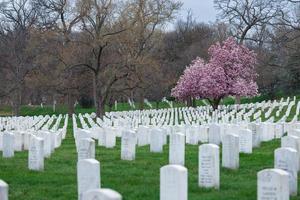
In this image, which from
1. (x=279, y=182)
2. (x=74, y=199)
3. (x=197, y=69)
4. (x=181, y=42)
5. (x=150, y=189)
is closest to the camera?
(x=279, y=182)

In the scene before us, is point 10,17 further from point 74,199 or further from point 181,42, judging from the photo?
point 74,199

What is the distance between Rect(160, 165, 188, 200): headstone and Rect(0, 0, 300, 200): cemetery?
0.02 metres

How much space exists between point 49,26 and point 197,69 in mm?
11293

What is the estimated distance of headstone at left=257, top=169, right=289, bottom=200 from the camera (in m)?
7.21

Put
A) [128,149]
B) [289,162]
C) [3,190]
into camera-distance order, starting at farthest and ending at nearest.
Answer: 1. [128,149]
2. [289,162]
3. [3,190]

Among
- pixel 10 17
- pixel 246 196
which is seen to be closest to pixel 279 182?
pixel 246 196

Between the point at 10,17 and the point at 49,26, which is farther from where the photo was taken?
the point at 10,17

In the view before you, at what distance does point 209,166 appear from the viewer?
9.75 meters

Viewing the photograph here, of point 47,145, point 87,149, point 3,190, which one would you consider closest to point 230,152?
point 87,149

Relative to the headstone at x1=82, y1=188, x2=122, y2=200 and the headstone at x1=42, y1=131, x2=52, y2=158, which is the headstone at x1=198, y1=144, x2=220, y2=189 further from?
the headstone at x1=42, y1=131, x2=52, y2=158

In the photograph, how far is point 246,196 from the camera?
29.8ft

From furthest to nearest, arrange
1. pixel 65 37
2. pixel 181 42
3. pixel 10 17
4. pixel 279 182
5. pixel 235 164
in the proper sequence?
pixel 181 42, pixel 10 17, pixel 65 37, pixel 235 164, pixel 279 182

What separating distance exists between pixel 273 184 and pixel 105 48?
3406cm

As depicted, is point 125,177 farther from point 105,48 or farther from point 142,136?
point 105,48
